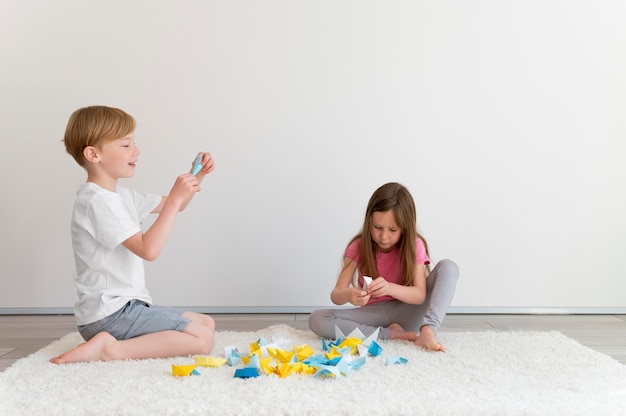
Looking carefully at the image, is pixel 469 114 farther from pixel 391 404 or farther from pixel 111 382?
pixel 111 382

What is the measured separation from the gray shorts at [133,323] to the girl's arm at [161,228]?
181 mm

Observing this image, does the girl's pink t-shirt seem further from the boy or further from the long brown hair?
the boy

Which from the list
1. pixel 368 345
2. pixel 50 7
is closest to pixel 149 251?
pixel 368 345

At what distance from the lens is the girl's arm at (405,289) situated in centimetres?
194

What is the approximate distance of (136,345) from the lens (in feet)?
5.90

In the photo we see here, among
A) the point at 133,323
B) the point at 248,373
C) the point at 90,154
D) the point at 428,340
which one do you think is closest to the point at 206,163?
the point at 90,154

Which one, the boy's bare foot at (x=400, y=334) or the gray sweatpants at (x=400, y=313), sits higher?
the gray sweatpants at (x=400, y=313)

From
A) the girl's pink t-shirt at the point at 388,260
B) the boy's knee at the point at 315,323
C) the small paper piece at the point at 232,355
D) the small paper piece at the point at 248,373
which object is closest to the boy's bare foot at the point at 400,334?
the girl's pink t-shirt at the point at 388,260

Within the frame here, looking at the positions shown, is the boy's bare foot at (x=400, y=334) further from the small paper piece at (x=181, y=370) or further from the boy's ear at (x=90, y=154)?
the boy's ear at (x=90, y=154)

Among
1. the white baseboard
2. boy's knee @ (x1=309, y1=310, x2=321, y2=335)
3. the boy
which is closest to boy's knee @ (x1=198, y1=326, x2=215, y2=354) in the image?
the boy

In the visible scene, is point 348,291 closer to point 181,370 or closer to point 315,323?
point 315,323

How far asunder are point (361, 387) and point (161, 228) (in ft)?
2.23

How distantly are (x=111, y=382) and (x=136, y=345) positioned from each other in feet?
0.87

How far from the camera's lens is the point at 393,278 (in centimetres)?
219
